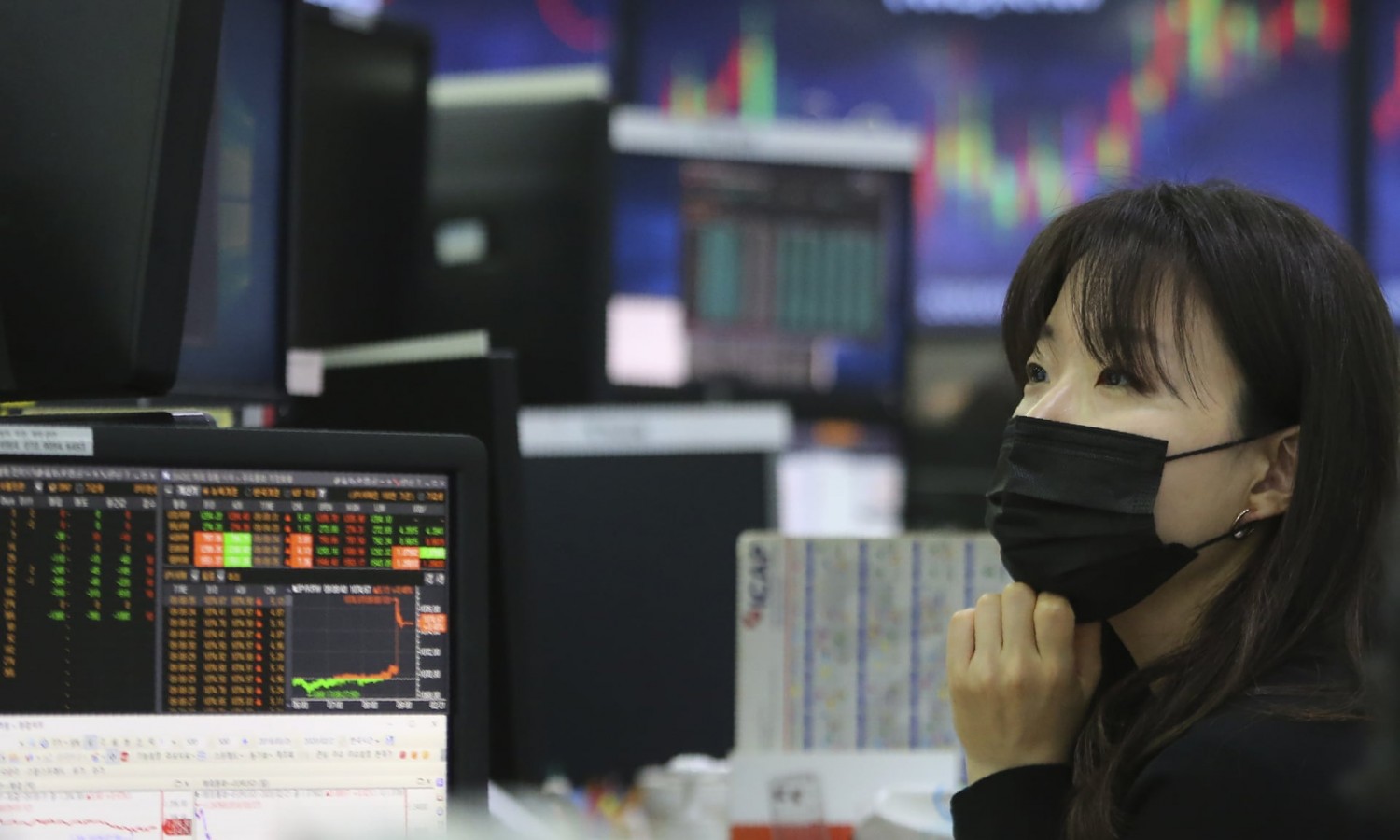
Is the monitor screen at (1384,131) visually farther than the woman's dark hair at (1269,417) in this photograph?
Yes

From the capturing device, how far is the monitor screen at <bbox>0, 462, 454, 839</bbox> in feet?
2.83

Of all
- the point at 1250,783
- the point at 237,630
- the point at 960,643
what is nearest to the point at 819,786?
the point at 960,643

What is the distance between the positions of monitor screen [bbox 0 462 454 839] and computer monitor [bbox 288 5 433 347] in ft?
2.10

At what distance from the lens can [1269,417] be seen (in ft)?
3.37

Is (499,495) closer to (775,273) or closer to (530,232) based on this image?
(530,232)

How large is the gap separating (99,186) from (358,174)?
0.70 metres

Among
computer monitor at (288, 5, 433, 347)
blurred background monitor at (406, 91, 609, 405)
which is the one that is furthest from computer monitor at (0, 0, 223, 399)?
blurred background monitor at (406, 91, 609, 405)

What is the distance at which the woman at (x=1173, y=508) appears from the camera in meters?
0.99

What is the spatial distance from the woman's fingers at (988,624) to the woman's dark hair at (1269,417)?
0.30 feet

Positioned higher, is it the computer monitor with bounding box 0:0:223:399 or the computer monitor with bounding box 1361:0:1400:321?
the computer monitor with bounding box 1361:0:1400:321

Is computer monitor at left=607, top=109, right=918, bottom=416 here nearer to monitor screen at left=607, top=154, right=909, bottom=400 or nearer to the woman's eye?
monitor screen at left=607, top=154, right=909, bottom=400

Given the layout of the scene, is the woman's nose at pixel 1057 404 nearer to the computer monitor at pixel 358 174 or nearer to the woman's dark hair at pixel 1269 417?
the woman's dark hair at pixel 1269 417

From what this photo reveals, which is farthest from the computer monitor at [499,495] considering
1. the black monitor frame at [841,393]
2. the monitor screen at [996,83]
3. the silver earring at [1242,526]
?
the monitor screen at [996,83]

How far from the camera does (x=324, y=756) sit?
0.90m
